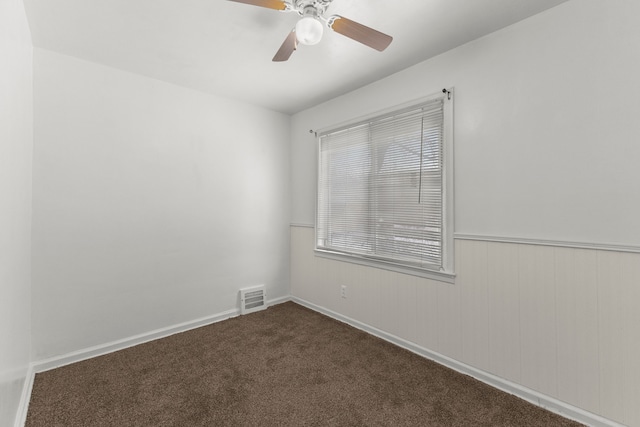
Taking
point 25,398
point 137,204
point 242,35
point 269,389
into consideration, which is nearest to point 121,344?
point 25,398

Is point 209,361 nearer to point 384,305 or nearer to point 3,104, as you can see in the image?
point 384,305

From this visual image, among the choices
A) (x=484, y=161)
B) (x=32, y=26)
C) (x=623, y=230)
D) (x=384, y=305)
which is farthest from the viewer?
(x=384, y=305)

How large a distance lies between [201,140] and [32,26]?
1.37 metres

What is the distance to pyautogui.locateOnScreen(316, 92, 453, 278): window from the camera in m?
2.28

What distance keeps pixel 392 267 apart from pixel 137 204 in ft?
7.89

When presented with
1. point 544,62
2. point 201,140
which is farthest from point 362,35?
point 201,140

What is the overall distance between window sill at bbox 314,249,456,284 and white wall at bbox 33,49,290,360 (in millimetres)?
860

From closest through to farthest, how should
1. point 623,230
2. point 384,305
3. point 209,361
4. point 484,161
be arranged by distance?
point 623,230
point 484,161
point 209,361
point 384,305

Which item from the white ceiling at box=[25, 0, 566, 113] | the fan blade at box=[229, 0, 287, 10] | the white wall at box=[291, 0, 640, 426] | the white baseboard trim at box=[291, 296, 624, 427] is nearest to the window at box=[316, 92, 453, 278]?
the white wall at box=[291, 0, 640, 426]

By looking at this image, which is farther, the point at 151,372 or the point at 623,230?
the point at 151,372

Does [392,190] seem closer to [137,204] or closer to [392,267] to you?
[392,267]

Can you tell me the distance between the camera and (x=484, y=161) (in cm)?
204

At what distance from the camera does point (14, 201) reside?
159 centimetres

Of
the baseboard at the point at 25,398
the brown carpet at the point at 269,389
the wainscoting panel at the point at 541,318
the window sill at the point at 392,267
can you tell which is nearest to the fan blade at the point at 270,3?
the wainscoting panel at the point at 541,318
